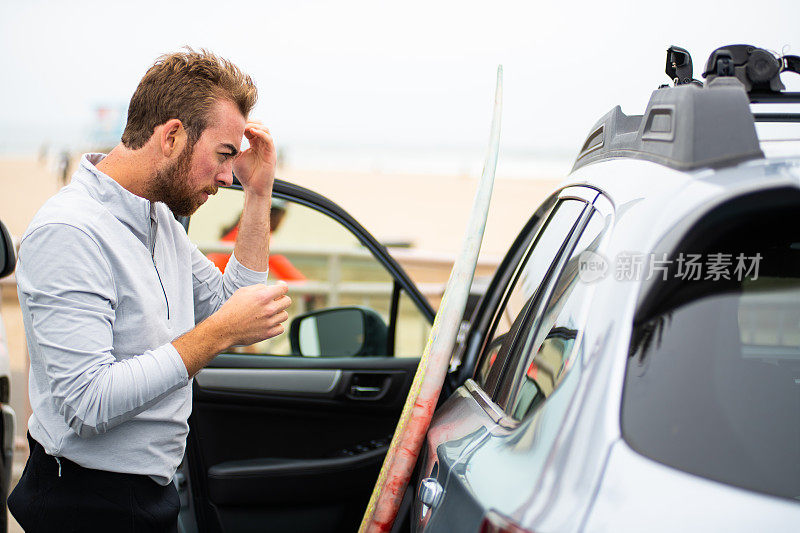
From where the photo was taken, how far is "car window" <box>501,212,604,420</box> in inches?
52.1

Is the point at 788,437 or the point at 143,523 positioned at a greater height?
the point at 788,437

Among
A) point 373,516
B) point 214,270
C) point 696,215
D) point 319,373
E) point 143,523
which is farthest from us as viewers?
point 319,373

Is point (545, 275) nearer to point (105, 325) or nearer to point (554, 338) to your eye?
→ point (554, 338)

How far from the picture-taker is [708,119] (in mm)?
1272

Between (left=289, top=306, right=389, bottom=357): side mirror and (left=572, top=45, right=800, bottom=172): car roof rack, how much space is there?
4.34ft

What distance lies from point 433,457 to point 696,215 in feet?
2.79

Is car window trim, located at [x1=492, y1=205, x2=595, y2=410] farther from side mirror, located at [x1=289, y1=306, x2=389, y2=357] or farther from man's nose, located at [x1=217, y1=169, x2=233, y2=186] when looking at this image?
side mirror, located at [x1=289, y1=306, x2=389, y2=357]

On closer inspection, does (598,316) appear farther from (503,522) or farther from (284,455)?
(284,455)

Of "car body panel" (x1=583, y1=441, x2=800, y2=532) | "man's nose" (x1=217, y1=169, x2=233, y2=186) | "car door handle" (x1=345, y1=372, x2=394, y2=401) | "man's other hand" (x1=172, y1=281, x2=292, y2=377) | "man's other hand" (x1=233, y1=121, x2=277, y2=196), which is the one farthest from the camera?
"car door handle" (x1=345, y1=372, x2=394, y2=401)

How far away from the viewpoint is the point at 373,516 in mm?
1949

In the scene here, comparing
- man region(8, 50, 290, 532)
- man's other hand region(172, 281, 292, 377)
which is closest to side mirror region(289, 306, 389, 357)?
man region(8, 50, 290, 532)

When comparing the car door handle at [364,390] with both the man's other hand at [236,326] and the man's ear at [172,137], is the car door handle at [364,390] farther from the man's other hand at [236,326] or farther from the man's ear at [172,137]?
the man's ear at [172,137]

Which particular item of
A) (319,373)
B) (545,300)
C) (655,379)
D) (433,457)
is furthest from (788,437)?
(319,373)

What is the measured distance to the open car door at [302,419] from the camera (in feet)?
8.78
